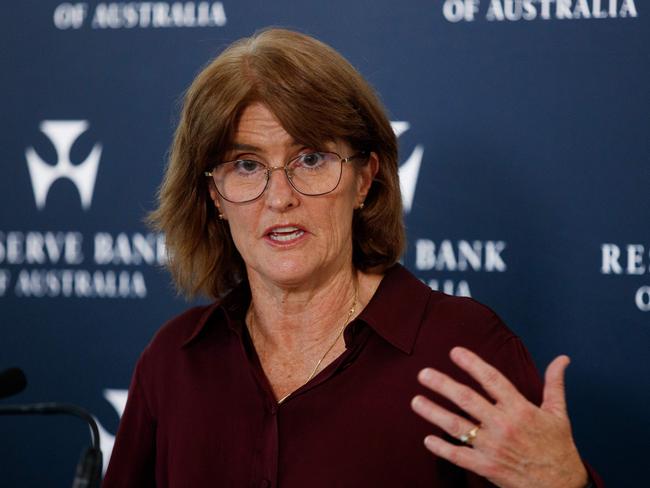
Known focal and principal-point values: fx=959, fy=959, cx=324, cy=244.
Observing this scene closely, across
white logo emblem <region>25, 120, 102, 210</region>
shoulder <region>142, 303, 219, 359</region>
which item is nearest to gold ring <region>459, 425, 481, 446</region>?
shoulder <region>142, 303, 219, 359</region>

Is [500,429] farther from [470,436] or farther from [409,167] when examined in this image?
[409,167]

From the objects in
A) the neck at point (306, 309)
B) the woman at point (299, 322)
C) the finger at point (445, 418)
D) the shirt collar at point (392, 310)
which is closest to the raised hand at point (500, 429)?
the finger at point (445, 418)

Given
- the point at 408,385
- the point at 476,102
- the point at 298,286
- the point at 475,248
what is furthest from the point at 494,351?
the point at 476,102

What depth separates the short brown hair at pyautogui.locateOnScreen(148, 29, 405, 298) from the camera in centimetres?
150

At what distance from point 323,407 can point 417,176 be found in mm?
695

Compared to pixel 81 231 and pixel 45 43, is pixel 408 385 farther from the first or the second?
pixel 45 43

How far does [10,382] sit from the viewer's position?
116cm

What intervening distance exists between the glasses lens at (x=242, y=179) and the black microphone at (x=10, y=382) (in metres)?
0.50

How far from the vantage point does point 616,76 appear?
6.29 feet

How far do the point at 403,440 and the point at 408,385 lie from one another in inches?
3.3

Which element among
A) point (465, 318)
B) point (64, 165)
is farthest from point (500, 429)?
point (64, 165)

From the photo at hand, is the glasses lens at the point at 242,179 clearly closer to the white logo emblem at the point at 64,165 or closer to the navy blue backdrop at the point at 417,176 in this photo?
the navy blue backdrop at the point at 417,176

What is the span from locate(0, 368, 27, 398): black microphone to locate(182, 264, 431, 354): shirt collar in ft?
1.62

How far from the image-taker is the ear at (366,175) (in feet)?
5.39
